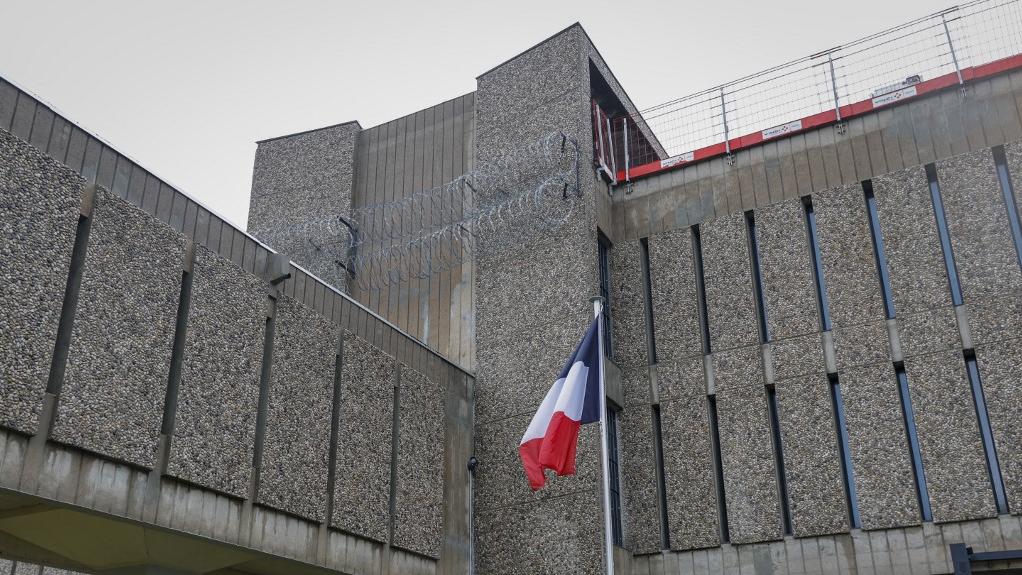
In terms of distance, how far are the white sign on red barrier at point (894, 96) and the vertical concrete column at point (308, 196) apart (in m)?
12.7

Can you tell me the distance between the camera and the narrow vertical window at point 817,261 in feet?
59.1

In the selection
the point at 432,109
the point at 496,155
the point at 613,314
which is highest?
the point at 432,109

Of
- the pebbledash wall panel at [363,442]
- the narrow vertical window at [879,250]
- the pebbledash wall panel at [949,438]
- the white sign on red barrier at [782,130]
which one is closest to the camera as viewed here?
the pebbledash wall panel at [949,438]

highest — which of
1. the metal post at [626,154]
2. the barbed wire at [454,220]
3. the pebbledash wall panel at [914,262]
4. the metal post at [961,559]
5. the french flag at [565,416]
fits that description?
the metal post at [626,154]

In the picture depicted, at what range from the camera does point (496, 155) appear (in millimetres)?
22125

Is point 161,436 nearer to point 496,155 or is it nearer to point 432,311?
point 432,311

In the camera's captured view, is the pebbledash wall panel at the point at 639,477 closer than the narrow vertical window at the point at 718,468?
No

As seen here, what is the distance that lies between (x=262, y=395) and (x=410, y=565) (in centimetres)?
450

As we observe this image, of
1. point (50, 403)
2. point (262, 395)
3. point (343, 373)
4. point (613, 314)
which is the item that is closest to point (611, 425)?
point (613, 314)

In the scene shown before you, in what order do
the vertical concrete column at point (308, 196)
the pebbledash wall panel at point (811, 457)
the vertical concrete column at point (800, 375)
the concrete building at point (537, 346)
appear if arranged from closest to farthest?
the concrete building at point (537, 346), the pebbledash wall panel at point (811, 457), the vertical concrete column at point (800, 375), the vertical concrete column at point (308, 196)

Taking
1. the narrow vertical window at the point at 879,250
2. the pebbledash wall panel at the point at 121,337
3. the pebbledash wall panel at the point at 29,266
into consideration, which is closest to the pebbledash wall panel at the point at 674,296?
the narrow vertical window at the point at 879,250

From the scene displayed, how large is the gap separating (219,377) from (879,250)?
12208 mm

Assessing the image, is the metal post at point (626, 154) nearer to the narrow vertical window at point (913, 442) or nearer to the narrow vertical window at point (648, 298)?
the narrow vertical window at point (648, 298)

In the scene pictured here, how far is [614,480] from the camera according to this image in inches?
736
